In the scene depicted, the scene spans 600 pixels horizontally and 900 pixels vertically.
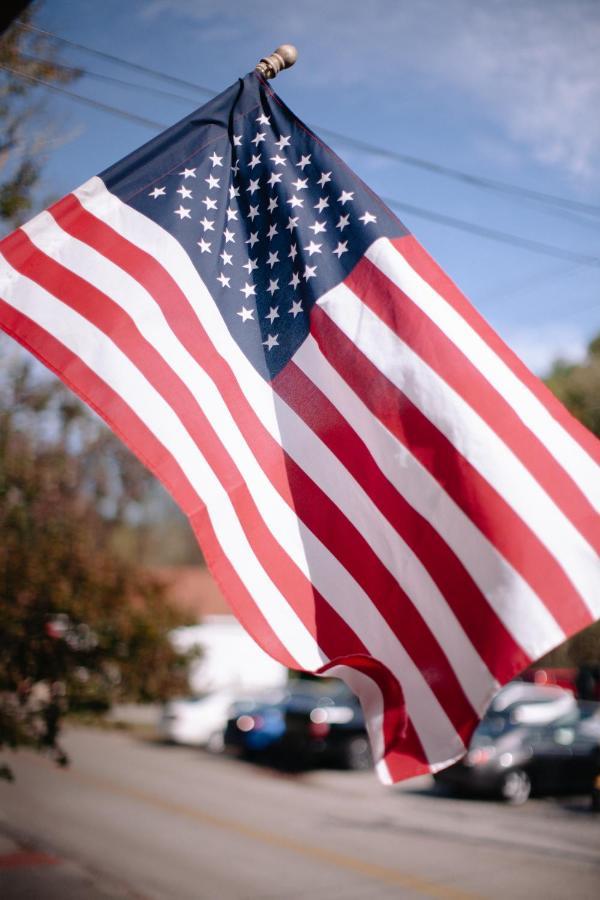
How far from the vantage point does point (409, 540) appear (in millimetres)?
3500

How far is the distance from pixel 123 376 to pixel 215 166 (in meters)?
1.13

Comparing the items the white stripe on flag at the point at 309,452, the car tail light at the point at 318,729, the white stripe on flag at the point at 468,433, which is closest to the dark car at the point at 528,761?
the car tail light at the point at 318,729

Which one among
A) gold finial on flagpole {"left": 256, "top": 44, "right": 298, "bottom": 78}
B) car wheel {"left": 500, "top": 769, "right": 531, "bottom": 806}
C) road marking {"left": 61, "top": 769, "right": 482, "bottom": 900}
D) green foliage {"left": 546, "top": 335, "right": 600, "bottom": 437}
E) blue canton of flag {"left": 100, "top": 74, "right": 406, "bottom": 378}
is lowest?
car wheel {"left": 500, "top": 769, "right": 531, "bottom": 806}

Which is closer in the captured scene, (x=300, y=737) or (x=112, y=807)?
(x=112, y=807)

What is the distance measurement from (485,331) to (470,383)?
0.88 ft

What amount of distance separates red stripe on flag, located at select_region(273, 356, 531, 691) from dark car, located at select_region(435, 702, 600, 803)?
11.3 meters

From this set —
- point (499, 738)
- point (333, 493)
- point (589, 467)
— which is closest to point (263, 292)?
point (333, 493)

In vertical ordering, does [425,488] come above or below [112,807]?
above

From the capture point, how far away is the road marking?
27.8 ft

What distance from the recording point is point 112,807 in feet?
41.6

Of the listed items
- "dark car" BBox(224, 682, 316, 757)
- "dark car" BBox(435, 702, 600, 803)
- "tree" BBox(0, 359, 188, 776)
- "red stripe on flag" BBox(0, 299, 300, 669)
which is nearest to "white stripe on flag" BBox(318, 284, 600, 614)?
"red stripe on flag" BBox(0, 299, 300, 669)

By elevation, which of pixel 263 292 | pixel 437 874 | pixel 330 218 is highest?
pixel 330 218

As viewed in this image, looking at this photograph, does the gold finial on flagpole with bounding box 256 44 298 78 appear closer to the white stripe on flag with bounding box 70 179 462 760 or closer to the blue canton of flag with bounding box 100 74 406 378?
the blue canton of flag with bounding box 100 74 406 378

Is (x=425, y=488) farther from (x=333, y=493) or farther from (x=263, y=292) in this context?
(x=263, y=292)
